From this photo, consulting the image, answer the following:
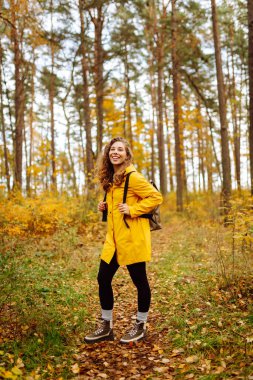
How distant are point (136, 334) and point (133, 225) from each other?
1324 mm

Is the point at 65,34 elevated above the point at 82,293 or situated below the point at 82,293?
above

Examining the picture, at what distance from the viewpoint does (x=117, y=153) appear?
3791mm

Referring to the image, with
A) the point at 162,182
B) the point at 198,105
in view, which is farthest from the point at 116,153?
the point at 198,105

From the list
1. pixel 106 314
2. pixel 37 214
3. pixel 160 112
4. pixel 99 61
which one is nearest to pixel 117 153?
pixel 106 314

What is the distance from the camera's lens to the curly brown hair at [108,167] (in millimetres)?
3799

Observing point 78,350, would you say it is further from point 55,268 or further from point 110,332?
point 55,268

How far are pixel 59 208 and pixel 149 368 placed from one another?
6.44 metres

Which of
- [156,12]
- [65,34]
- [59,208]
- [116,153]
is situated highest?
[156,12]

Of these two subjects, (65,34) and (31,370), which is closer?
(31,370)

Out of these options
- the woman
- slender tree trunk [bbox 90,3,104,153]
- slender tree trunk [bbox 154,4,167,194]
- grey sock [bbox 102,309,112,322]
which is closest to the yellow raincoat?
the woman

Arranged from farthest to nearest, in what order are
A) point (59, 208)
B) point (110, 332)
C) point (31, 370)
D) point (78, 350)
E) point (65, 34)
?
point (65, 34) < point (59, 208) < point (110, 332) < point (78, 350) < point (31, 370)

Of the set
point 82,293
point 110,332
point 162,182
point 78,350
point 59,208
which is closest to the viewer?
point 78,350

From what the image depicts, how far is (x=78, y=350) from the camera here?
3.58 meters

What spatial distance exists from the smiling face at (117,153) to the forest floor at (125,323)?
2050 millimetres
